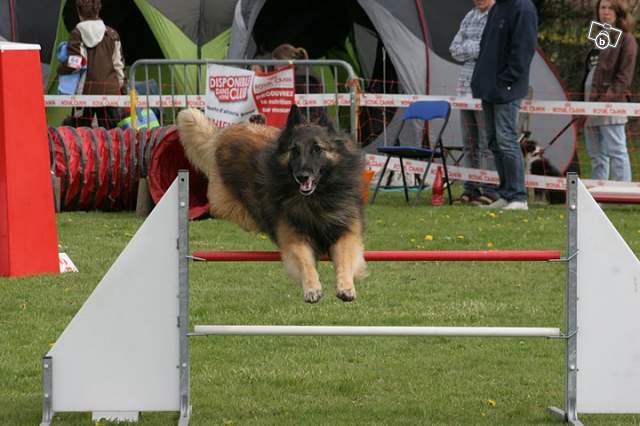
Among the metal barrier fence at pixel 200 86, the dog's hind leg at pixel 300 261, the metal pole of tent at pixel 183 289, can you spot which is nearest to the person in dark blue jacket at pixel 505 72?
the metal barrier fence at pixel 200 86

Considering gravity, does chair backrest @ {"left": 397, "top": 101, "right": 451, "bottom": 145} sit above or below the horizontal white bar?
below

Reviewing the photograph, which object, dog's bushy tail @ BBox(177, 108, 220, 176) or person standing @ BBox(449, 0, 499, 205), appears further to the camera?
person standing @ BBox(449, 0, 499, 205)

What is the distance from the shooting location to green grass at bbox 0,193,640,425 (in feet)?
16.3

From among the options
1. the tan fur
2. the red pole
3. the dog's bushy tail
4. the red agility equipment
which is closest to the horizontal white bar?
the red pole

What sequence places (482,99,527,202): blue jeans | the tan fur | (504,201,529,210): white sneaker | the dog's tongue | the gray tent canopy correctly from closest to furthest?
the dog's tongue, the tan fur, (482,99,527,202): blue jeans, (504,201,529,210): white sneaker, the gray tent canopy

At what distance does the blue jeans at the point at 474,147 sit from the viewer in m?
12.2

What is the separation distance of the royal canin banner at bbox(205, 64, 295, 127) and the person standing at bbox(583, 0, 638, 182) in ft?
9.40

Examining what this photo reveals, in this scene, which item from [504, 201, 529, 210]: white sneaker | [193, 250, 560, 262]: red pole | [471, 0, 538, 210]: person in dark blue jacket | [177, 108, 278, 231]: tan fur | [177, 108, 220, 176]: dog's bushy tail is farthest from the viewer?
[504, 201, 529, 210]: white sneaker

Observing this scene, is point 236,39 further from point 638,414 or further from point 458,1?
point 638,414

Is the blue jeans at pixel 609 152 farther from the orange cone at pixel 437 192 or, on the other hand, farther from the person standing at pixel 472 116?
the orange cone at pixel 437 192

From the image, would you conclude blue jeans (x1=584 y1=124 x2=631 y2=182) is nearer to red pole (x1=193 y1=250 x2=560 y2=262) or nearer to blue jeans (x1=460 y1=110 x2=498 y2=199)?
blue jeans (x1=460 y1=110 x2=498 y2=199)

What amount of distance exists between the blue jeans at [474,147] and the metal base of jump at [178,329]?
743cm

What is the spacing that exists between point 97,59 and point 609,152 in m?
5.66

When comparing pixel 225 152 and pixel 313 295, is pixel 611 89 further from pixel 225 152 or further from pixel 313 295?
pixel 313 295
